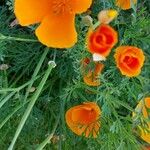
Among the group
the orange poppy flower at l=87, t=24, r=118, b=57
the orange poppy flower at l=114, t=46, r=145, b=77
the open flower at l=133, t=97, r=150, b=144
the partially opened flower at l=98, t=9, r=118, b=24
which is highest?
the partially opened flower at l=98, t=9, r=118, b=24

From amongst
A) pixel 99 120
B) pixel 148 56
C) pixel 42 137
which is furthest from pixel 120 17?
pixel 42 137

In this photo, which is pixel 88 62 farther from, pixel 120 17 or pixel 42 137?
pixel 42 137

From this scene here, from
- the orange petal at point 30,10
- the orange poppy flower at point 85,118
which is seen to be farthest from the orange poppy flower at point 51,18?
the orange poppy flower at point 85,118

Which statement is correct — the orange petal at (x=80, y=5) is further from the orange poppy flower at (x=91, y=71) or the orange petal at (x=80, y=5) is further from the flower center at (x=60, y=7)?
the orange poppy flower at (x=91, y=71)

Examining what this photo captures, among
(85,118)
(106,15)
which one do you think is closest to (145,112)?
(85,118)

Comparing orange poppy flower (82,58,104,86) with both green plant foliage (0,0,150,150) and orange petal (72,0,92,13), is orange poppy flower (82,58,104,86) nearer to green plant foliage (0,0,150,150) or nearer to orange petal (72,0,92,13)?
green plant foliage (0,0,150,150)

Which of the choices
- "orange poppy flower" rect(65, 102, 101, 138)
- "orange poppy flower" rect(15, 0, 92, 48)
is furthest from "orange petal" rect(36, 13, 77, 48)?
"orange poppy flower" rect(65, 102, 101, 138)
